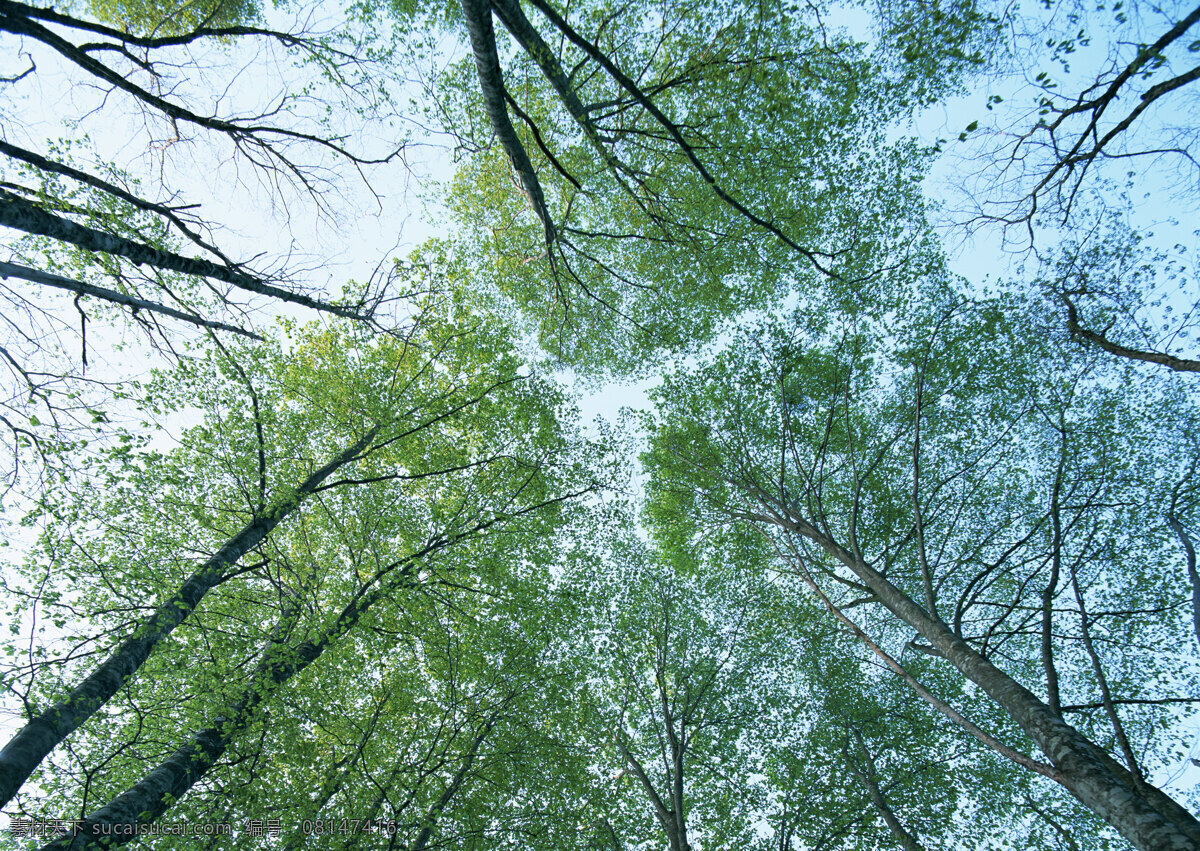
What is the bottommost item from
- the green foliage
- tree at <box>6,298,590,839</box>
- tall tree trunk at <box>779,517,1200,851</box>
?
tall tree trunk at <box>779,517,1200,851</box>

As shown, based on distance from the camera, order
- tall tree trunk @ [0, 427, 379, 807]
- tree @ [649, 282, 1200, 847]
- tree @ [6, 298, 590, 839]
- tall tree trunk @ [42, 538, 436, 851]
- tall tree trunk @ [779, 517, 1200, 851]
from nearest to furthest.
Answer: tall tree trunk @ [779, 517, 1200, 851] < tall tree trunk @ [0, 427, 379, 807] < tall tree trunk @ [42, 538, 436, 851] < tree @ [6, 298, 590, 839] < tree @ [649, 282, 1200, 847]

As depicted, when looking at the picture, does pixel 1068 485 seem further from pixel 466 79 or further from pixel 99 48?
pixel 99 48

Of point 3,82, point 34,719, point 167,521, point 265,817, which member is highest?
point 3,82

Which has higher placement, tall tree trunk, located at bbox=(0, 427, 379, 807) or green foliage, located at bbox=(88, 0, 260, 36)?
green foliage, located at bbox=(88, 0, 260, 36)

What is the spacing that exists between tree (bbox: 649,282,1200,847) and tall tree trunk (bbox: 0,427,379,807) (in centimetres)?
924

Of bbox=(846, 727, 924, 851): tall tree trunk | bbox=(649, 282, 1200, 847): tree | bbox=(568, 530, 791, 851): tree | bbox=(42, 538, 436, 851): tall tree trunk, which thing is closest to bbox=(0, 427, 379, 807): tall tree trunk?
bbox=(42, 538, 436, 851): tall tree trunk

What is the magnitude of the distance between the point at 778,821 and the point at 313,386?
14318 mm

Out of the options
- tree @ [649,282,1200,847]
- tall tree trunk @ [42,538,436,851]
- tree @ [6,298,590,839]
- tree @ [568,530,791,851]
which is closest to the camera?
tall tree trunk @ [42,538,436,851]

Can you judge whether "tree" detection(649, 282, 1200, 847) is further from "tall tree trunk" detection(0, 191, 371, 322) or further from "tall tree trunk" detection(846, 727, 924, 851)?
"tall tree trunk" detection(0, 191, 371, 322)

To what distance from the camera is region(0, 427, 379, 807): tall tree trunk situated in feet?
15.0

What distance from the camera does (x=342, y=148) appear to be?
686 cm

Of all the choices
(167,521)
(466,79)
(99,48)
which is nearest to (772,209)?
(466,79)

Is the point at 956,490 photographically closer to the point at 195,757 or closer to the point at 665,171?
the point at 665,171

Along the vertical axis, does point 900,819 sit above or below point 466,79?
below
